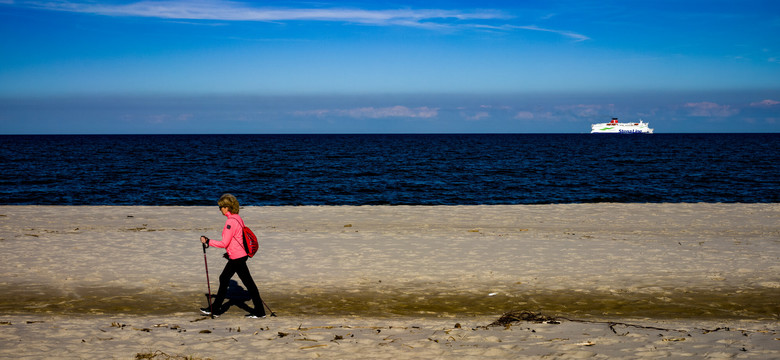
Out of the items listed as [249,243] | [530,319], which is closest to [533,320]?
[530,319]

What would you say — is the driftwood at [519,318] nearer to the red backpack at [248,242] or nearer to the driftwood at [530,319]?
the driftwood at [530,319]

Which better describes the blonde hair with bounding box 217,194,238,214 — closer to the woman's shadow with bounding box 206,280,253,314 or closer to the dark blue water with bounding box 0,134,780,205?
the woman's shadow with bounding box 206,280,253,314

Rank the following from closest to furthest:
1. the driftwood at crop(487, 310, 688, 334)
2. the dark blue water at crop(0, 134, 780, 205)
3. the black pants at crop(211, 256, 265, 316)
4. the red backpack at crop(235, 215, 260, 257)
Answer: the driftwood at crop(487, 310, 688, 334)
the red backpack at crop(235, 215, 260, 257)
the black pants at crop(211, 256, 265, 316)
the dark blue water at crop(0, 134, 780, 205)

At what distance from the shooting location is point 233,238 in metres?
8.38

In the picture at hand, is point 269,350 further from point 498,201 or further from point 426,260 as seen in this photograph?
point 498,201

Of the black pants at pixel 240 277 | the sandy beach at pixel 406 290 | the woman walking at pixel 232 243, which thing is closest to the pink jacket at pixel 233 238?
the woman walking at pixel 232 243

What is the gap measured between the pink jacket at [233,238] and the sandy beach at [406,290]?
1.01 m

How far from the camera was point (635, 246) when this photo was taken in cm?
1487

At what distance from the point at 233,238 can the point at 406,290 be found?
3.55 metres

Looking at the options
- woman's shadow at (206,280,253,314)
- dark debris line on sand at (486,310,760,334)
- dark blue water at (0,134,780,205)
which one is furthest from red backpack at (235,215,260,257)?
dark blue water at (0,134,780,205)

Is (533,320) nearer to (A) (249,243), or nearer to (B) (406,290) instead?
(B) (406,290)

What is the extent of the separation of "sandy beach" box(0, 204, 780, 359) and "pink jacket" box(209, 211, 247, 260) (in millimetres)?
1010

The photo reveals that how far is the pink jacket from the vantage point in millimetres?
8312

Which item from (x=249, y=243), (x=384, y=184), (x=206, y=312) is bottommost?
(x=384, y=184)
